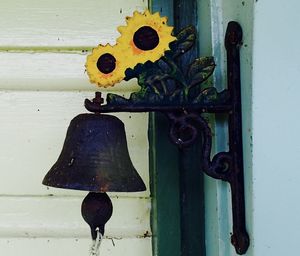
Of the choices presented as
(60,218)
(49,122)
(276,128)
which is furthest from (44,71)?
(276,128)

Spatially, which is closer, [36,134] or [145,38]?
[145,38]

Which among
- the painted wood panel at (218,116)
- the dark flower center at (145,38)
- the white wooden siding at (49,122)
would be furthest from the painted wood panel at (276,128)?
the white wooden siding at (49,122)

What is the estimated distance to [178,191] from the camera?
110 cm

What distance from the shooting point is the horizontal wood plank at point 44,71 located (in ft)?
3.83

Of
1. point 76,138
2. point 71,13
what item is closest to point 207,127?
point 76,138

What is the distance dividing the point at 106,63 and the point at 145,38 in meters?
0.06

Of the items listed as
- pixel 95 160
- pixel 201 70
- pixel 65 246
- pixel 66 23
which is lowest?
pixel 65 246

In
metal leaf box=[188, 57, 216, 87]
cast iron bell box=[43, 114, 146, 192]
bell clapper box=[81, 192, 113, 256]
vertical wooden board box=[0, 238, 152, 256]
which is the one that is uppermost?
metal leaf box=[188, 57, 216, 87]

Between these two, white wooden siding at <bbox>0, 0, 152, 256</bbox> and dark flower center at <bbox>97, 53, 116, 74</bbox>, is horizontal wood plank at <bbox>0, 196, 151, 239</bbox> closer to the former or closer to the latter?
white wooden siding at <bbox>0, 0, 152, 256</bbox>

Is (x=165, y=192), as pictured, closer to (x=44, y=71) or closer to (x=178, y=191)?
(x=178, y=191)

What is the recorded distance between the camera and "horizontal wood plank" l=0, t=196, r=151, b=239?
1.15 metres

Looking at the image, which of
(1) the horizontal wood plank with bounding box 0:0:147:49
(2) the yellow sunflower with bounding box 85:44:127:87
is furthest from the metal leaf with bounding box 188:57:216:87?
(1) the horizontal wood plank with bounding box 0:0:147:49

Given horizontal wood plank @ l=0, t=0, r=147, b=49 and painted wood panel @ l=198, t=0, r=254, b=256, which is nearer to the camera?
painted wood panel @ l=198, t=0, r=254, b=256

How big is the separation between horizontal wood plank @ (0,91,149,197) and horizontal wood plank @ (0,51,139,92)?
0.01m
